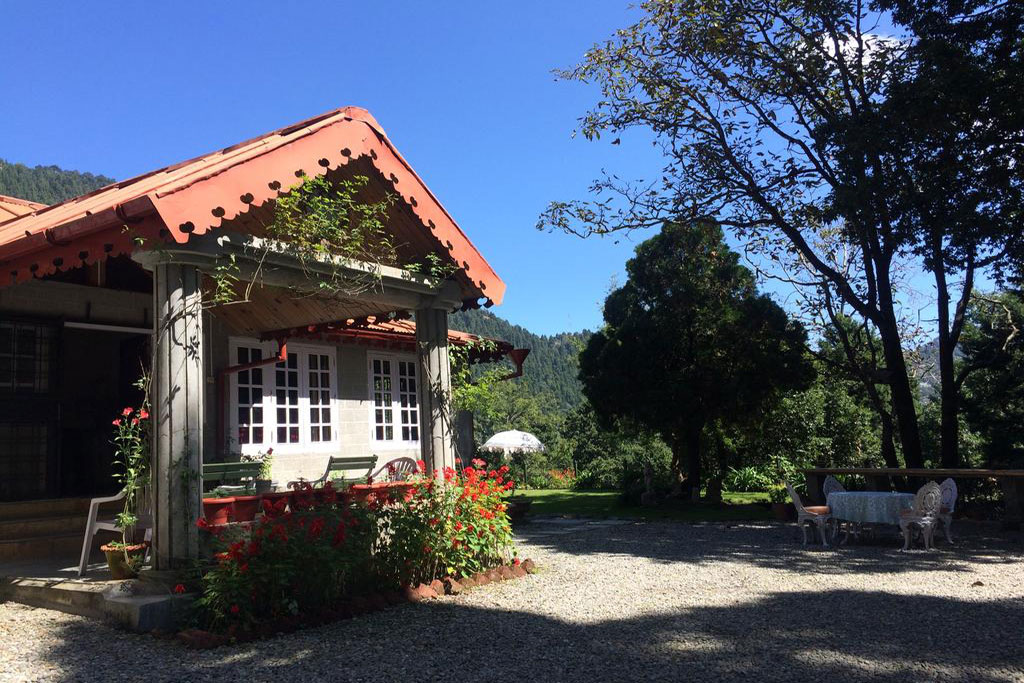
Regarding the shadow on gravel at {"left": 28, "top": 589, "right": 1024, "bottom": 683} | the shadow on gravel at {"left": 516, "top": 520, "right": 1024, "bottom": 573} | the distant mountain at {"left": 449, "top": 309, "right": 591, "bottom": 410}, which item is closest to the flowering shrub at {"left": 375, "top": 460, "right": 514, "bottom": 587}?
the shadow on gravel at {"left": 28, "top": 589, "right": 1024, "bottom": 683}

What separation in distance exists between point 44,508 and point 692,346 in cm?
1264

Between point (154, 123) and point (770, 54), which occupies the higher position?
point (770, 54)

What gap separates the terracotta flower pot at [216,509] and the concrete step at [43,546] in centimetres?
313

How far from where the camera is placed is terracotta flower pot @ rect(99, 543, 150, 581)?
6.45 m

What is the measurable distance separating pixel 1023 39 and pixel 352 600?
43.4 ft

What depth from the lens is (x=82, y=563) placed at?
6871mm

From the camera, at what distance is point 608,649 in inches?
208

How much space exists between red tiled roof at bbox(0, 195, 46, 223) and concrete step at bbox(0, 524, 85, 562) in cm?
399

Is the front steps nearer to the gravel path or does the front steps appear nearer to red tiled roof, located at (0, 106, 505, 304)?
the gravel path

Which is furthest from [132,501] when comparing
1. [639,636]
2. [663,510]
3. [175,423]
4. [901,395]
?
[901,395]

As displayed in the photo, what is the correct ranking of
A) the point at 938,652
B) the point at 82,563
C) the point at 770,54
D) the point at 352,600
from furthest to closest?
1. the point at 770,54
2. the point at 82,563
3. the point at 352,600
4. the point at 938,652

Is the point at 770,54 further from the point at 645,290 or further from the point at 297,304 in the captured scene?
the point at 297,304

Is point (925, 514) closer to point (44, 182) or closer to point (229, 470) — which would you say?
point (229, 470)

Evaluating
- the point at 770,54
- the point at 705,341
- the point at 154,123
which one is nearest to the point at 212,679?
the point at 154,123
